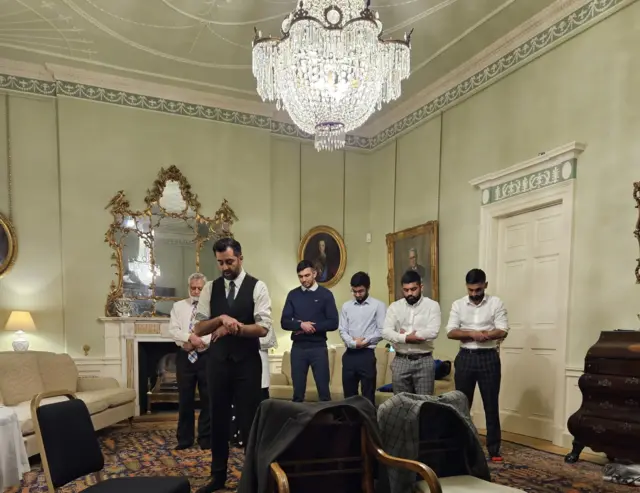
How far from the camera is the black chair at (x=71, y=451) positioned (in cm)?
195

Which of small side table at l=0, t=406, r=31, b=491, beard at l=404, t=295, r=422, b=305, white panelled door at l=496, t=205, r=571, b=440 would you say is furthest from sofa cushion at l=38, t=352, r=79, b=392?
white panelled door at l=496, t=205, r=571, b=440

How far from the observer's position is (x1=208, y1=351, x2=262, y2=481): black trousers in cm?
298

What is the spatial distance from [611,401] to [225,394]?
2639 mm

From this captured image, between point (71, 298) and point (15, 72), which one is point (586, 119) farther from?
point (15, 72)

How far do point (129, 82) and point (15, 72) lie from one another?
1258 millimetres

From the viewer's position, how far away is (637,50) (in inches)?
155

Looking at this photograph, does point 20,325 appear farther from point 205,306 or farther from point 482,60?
point 482,60

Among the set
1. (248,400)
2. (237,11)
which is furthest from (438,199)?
(248,400)

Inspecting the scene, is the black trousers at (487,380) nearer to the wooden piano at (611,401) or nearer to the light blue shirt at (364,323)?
the wooden piano at (611,401)

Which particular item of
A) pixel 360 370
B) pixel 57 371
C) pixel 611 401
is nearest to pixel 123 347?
pixel 57 371

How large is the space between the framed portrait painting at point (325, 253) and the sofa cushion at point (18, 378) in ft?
11.8

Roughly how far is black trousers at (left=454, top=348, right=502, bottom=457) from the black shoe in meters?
1.88

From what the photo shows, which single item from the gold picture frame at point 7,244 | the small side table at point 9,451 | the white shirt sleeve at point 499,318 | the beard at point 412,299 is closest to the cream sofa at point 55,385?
the gold picture frame at point 7,244

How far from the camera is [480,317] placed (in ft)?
13.1
